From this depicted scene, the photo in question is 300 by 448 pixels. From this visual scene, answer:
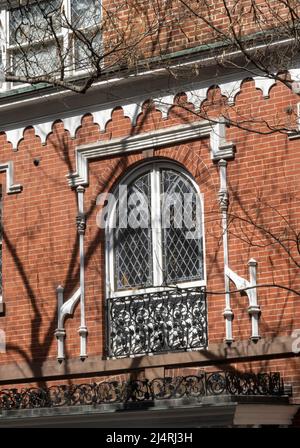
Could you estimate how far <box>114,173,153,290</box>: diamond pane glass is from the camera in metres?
20.5

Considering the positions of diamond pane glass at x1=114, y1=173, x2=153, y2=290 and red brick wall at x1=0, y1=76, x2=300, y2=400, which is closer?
red brick wall at x1=0, y1=76, x2=300, y2=400

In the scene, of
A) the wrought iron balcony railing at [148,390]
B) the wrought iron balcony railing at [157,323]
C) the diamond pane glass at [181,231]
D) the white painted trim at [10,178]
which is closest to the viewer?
the wrought iron balcony railing at [148,390]

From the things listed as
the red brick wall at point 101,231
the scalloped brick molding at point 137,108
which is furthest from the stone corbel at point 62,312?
the scalloped brick molding at point 137,108

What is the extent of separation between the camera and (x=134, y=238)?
2067cm

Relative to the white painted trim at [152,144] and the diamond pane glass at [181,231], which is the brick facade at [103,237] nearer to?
the white painted trim at [152,144]

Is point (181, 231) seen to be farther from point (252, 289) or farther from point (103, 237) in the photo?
point (252, 289)

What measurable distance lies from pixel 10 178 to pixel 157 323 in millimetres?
3748

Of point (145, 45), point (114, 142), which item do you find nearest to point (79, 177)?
point (114, 142)

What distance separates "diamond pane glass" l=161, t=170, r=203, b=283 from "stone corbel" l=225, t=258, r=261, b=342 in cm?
70

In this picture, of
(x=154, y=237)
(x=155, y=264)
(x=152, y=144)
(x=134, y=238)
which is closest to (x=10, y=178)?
(x=134, y=238)

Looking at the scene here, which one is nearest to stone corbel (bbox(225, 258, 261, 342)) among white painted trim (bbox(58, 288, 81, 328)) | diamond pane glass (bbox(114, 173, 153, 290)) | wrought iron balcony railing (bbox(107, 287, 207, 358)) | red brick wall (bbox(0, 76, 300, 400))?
red brick wall (bbox(0, 76, 300, 400))

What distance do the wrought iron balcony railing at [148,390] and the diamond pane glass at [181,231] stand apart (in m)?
1.80

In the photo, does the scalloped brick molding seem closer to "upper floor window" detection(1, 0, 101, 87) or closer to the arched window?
"upper floor window" detection(1, 0, 101, 87)

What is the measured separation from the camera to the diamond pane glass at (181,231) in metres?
20.1
